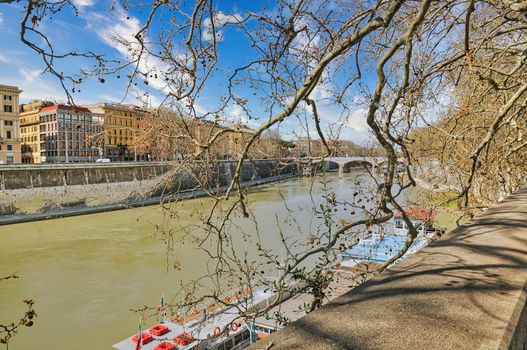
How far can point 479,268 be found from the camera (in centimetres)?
149

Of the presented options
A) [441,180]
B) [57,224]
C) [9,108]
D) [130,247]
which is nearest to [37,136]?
[9,108]

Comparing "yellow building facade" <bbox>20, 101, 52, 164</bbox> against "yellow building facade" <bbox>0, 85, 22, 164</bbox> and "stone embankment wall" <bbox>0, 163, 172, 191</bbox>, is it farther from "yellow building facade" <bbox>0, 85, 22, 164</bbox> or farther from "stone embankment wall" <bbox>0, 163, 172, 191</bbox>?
"stone embankment wall" <bbox>0, 163, 172, 191</bbox>

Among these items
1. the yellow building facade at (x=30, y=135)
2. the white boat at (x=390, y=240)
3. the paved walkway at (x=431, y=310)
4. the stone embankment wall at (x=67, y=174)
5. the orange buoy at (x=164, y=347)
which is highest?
the yellow building facade at (x=30, y=135)

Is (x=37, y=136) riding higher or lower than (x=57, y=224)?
higher

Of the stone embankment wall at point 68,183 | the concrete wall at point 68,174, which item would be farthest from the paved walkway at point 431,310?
the stone embankment wall at point 68,183

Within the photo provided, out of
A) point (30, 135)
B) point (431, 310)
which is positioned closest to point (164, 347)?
point (431, 310)

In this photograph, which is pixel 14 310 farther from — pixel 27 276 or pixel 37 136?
pixel 37 136

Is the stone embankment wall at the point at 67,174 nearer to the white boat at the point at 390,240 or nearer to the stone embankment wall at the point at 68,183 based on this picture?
the stone embankment wall at the point at 68,183

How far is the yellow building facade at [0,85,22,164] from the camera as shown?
29219mm

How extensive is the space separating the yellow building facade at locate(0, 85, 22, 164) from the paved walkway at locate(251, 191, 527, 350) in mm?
33785

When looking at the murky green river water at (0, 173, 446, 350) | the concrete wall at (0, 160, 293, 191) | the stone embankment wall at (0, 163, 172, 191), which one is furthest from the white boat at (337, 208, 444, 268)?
the stone embankment wall at (0, 163, 172, 191)

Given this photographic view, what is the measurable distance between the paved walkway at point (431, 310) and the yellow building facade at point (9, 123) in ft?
111

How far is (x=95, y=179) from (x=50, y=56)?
77.2ft

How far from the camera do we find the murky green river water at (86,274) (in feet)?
24.1
